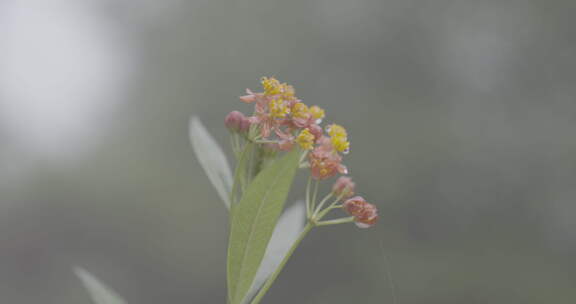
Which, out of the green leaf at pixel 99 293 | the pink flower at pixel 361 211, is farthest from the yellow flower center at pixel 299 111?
the green leaf at pixel 99 293

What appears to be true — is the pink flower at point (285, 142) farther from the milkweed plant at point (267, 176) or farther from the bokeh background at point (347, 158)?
the bokeh background at point (347, 158)

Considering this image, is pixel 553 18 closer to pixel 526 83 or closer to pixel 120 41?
pixel 526 83

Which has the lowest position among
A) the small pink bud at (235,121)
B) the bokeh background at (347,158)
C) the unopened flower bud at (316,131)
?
the small pink bud at (235,121)

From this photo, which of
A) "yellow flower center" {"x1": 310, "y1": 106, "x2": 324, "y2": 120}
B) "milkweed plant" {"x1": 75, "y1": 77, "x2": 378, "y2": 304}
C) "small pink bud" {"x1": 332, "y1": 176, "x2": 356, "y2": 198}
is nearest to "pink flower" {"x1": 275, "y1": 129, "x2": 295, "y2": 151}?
"milkweed plant" {"x1": 75, "y1": 77, "x2": 378, "y2": 304}

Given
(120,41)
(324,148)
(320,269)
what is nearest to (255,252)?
(324,148)

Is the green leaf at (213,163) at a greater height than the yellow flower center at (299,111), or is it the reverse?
the yellow flower center at (299,111)

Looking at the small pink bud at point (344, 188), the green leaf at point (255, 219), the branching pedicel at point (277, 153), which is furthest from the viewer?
the small pink bud at point (344, 188)
